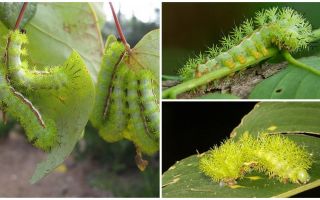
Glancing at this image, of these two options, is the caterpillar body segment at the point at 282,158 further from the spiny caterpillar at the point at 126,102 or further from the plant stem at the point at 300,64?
the spiny caterpillar at the point at 126,102

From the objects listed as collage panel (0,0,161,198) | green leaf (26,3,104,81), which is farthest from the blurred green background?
green leaf (26,3,104,81)

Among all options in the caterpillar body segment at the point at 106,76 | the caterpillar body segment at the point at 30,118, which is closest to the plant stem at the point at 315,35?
the caterpillar body segment at the point at 106,76

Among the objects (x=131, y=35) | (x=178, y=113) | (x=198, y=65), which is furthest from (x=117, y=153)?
(x=198, y=65)

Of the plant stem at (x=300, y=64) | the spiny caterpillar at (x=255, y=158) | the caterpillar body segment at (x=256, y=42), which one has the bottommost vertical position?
the spiny caterpillar at (x=255, y=158)

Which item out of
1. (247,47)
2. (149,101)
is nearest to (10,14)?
(149,101)

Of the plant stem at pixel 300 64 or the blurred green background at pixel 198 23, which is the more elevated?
the blurred green background at pixel 198 23

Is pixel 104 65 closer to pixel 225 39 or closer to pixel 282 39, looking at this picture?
pixel 225 39
